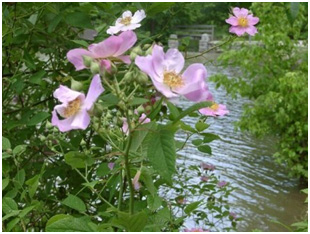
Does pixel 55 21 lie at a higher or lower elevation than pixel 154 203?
higher

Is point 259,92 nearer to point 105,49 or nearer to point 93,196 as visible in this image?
point 93,196

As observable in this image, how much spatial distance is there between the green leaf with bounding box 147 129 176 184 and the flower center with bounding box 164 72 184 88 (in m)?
0.05

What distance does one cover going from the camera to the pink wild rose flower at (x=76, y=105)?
0.53m

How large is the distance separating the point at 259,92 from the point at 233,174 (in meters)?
0.75

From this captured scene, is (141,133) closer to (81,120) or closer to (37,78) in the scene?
(81,120)

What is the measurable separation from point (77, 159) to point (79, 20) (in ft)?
1.69

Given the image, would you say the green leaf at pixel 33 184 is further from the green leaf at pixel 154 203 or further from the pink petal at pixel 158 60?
the pink petal at pixel 158 60

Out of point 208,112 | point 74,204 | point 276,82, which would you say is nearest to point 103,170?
point 74,204

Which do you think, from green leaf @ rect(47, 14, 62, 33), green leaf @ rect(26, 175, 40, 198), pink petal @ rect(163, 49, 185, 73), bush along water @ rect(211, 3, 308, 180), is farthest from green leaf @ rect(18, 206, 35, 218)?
bush along water @ rect(211, 3, 308, 180)

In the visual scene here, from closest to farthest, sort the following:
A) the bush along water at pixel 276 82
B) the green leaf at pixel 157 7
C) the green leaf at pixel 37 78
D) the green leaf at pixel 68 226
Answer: the green leaf at pixel 68 226 < the green leaf at pixel 157 7 < the green leaf at pixel 37 78 < the bush along water at pixel 276 82

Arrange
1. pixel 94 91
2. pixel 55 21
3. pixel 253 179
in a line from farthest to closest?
pixel 253 179 < pixel 55 21 < pixel 94 91

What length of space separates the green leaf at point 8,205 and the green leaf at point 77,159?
0.20 meters

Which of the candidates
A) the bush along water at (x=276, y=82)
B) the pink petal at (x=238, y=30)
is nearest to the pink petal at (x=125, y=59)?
the pink petal at (x=238, y=30)

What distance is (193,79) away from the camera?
55cm
